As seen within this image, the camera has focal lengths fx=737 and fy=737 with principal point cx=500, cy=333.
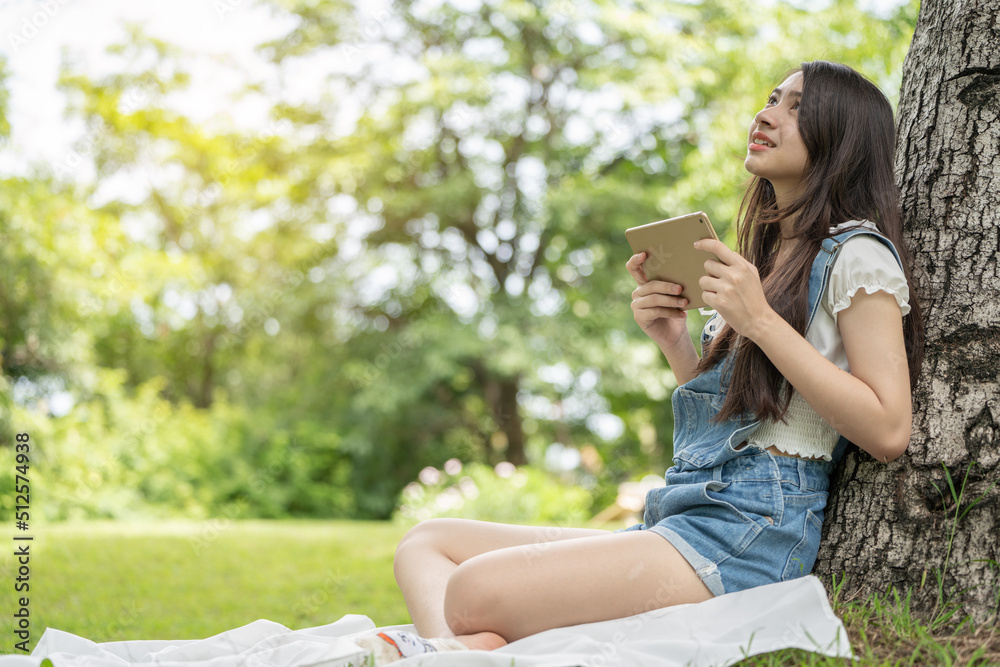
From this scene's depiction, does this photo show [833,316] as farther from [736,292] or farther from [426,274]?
[426,274]

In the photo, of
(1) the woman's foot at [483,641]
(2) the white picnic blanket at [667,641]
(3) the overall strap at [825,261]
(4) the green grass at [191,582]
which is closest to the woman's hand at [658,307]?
(3) the overall strap at [825,261]

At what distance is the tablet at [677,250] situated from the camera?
1662 millimetres

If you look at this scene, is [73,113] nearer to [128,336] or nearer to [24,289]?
[128,336]

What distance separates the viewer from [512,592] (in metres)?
1.57

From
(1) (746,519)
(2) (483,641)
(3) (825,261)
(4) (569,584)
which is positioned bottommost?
(2) (483,641)

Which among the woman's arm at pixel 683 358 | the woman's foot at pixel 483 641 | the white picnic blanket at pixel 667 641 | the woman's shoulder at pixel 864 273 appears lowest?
the woman's foot at pixel 483 641

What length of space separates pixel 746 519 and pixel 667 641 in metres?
0.31

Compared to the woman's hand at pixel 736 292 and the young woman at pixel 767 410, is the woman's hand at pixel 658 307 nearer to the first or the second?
the young woman at pixel 767 410

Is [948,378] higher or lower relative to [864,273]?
lower

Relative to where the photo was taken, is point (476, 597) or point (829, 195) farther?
point (829, 195)

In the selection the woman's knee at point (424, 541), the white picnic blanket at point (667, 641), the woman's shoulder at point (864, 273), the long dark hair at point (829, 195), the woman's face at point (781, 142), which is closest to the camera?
the white picnic blanket at point (667, 641)

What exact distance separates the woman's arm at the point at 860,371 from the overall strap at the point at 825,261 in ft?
0.28

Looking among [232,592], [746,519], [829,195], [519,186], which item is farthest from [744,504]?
[519,186]

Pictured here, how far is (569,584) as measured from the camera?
5.17 feet
